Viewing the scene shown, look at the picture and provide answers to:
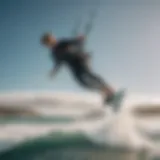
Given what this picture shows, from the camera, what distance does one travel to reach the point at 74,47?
5.08 feet

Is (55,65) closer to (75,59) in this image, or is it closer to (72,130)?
(75,59)

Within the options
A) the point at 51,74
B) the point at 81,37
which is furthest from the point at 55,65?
the point at 81,37

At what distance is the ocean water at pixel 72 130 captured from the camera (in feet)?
4.83

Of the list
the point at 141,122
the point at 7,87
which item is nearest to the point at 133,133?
the point at 141,122

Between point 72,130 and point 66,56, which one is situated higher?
point 66,56

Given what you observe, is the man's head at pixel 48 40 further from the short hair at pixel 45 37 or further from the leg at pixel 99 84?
the leg at pixel 99 84

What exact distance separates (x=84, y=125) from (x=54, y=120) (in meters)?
0.11

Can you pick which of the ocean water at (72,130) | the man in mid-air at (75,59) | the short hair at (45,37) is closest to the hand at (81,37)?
the man in mid-air at (75,59)

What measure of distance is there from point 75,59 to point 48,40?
118 millimetres

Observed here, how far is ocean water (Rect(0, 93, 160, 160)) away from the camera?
4.83 feet

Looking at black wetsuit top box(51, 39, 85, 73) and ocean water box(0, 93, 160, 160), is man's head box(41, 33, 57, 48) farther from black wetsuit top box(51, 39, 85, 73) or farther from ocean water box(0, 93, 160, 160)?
ocean water box(0, 93, 160, 160)

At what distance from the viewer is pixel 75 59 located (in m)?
1.54

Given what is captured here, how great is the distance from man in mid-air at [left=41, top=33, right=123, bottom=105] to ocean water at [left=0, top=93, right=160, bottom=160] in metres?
0.05

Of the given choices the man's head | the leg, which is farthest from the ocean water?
the man's head
